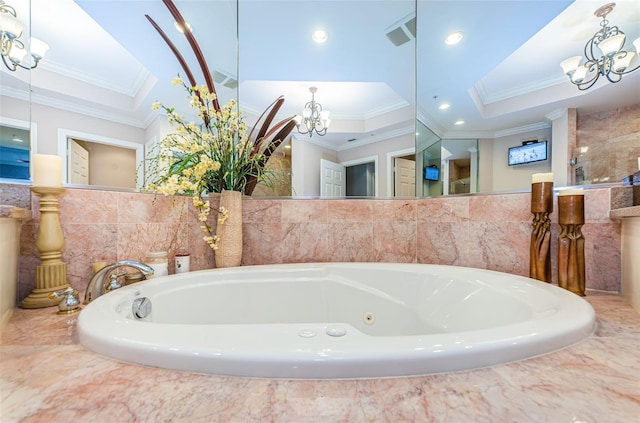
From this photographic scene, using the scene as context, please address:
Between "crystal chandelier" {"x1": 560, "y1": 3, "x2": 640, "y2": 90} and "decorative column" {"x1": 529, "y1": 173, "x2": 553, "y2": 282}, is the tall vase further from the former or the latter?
"crystal chandelier" {"x1": 560, "y1": 3, "x2": 640, "y2": 90}

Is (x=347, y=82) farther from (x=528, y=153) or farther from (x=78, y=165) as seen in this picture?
(x=78, y=165)

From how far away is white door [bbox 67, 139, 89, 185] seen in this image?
1084 mm

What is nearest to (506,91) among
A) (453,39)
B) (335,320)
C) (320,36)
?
(453,39)

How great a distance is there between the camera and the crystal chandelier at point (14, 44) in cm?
86

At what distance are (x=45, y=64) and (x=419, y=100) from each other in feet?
6.46

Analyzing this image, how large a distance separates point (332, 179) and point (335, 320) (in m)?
0.94

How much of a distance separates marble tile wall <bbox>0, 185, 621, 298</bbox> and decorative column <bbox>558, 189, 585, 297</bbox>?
166 millimetres

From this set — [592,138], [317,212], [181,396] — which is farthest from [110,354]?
[592,138]

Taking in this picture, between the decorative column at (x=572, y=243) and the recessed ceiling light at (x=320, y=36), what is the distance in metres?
1.72

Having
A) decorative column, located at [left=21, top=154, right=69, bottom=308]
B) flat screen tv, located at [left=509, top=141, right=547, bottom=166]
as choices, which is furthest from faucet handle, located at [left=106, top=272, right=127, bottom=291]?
flat screen tv, located at [left=509, top=141, right=547, bottom=166]

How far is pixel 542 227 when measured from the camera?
112cm

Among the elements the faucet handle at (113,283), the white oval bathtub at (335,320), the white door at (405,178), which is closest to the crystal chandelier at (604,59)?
the white door at (405,178)

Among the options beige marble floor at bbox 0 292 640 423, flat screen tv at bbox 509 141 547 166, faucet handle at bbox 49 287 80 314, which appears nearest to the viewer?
beige marble floor at bbox 0 292 640 423

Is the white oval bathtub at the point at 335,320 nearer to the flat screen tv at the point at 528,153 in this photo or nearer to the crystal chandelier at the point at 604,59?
the flat screen tv at the point at 528,153
